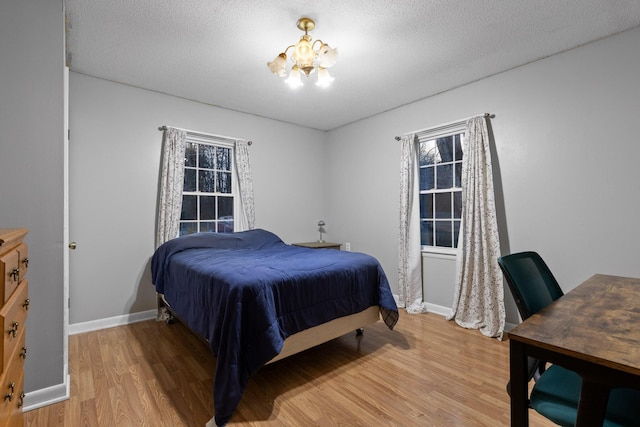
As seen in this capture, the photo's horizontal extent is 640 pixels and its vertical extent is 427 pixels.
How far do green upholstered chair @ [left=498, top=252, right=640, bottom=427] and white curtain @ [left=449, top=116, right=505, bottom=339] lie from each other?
1.51m

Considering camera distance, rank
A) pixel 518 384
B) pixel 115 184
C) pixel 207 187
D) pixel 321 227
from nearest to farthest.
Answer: pixel 518 384 < pixel 115 184 < pixel 207 187 < pixel 321 227

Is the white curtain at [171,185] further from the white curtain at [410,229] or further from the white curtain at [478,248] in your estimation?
the white curtain at [478,248]

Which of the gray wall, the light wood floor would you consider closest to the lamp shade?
the gray wall

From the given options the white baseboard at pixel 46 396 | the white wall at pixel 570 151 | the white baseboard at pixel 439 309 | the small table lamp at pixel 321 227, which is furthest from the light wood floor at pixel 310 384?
the small table lamp at pixel 321 227

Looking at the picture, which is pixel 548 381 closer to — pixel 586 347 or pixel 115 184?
pixel 586 347

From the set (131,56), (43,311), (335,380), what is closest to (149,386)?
(43,311)

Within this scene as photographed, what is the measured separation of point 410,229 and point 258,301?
249 centimetres

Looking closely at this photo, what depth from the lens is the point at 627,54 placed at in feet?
7.82

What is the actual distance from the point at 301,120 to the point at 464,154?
7.89 feet

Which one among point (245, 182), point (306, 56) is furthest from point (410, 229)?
point (306, 56)

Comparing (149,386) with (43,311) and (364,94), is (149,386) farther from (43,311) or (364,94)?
(364,94)

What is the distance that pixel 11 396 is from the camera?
1031 millimetres

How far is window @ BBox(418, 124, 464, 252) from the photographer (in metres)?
3.55

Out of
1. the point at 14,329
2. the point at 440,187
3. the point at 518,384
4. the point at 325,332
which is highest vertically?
the point at 440,187
